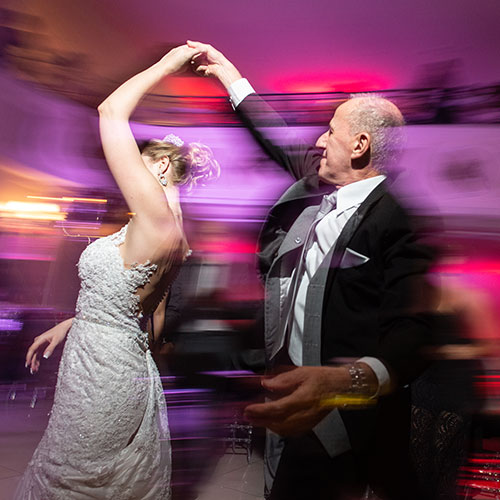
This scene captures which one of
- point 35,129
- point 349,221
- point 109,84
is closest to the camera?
point 349,221

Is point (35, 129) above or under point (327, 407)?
above

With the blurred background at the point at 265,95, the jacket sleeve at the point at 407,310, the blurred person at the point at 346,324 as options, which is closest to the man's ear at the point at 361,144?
the blurred person at the point at 346,324

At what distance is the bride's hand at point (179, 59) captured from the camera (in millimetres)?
1065

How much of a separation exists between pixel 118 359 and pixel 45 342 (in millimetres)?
322

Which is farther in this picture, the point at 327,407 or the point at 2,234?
the point at 2,234

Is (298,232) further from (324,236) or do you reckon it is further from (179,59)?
(179,59)

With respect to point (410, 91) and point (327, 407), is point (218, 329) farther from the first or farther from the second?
point (410, 91)

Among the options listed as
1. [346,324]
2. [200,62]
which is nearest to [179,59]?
[200,62]

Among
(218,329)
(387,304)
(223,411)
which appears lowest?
(223,411)

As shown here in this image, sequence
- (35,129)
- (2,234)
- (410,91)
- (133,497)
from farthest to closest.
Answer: (2,234) → (35,129) → (410,91) → (133,497)

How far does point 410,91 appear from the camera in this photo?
145 cm

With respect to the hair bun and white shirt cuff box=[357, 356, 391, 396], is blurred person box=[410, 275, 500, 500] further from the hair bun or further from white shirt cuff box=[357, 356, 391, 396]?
the hair bun

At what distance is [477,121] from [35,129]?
2584 millimetres

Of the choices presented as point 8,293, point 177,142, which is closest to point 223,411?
point 177,142
